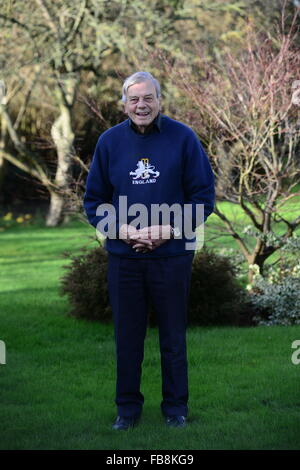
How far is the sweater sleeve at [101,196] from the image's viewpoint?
4.70 meters

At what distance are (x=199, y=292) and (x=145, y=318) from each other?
3332mm

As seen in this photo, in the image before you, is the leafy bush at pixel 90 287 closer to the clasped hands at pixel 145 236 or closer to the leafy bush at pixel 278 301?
the leafy bush at pixel 278 301

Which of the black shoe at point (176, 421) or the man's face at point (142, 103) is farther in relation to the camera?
the black shoe at point (176, 421)

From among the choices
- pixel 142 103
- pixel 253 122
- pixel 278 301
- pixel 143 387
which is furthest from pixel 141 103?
pixel 278 301

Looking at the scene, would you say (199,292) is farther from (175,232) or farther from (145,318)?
(175,232)

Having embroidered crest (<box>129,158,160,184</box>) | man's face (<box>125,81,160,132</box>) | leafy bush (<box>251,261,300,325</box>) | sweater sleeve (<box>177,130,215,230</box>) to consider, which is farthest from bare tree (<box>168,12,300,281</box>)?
embroidered crest (<box>129,158,160,184</box>)

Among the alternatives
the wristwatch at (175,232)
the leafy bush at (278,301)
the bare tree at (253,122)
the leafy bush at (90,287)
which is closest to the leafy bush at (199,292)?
the leafy bush at (90,287)

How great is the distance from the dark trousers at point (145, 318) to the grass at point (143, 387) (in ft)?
0.60

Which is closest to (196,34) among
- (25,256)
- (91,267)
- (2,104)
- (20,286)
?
(2,104)

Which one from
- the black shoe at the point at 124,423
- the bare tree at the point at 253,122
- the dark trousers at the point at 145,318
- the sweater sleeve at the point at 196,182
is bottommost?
the black shoe at the point at 124,423

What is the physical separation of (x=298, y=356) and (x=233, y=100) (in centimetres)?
334

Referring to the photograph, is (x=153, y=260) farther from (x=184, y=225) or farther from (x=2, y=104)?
(x=2, y=104)

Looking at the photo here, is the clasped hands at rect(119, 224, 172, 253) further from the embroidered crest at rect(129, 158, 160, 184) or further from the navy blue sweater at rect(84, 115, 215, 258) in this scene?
the embroidered crest at rect(129, 158, 160, 184)

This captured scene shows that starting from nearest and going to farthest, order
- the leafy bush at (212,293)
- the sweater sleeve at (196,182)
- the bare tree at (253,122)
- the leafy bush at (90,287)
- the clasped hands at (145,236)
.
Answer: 1. the clasped hands at (145,236)
2. the sweater sleeve at (196,182)
3. the leafy bush at (212,293)
4. the leafy bush at (90,287)
5. the bare tree at (253,122)
